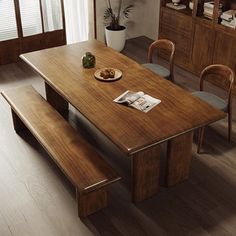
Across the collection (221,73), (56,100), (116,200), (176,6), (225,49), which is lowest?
(116,200)

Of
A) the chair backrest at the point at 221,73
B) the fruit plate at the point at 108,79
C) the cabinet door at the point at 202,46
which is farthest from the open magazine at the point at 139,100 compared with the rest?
the cabinet door at the point at 202,46

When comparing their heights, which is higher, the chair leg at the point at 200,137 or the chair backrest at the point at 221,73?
the chair backrest at the point at 221,73

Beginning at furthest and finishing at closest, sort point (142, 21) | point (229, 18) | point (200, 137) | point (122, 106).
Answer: point (142, 21) < point (229, 18) < point (200, 137) < point (122, 106)

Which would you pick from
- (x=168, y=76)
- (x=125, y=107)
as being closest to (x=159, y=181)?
(x=125, y=107)

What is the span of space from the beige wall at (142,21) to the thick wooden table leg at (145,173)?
3361mm

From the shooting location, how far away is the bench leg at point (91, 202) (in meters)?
2.61

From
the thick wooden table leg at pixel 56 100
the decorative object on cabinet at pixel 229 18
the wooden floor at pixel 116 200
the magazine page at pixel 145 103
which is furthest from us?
the decorative object on cabinet at pixel 229 18

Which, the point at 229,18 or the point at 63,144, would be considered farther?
the point at 229,18

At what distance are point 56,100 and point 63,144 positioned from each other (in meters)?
1.23

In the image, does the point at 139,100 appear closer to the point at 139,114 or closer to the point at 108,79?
the point at 139,114

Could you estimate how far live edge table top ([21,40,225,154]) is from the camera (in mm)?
2469

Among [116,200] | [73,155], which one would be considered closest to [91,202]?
[116,200]

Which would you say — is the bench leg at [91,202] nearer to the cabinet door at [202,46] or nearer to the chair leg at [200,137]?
the chair leg at [200,137]

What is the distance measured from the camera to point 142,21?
20.0 ft
